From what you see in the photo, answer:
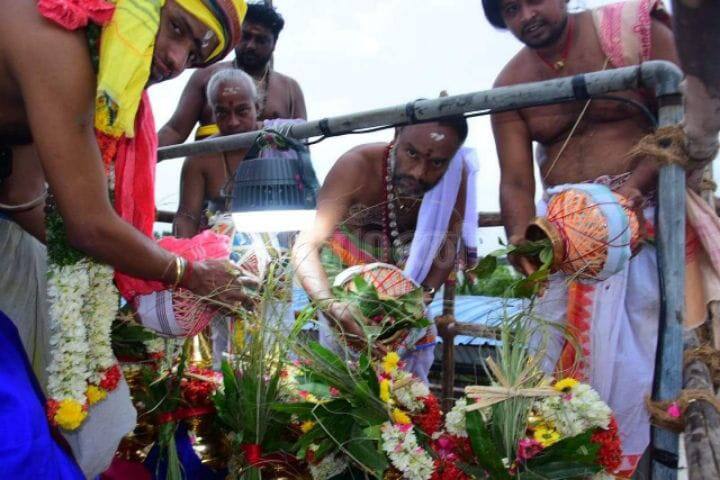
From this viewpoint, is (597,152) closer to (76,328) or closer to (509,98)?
(509,98)

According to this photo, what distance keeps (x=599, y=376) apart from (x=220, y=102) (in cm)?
249

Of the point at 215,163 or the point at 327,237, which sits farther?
the point at 215,163

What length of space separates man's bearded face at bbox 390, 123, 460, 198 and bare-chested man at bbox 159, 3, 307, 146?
1740 millimetres

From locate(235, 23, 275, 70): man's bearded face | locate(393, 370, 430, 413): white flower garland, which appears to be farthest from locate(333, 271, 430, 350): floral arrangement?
locate(235, 23, 275, 70): man's bearded face

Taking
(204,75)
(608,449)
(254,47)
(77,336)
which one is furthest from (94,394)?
(254,47)

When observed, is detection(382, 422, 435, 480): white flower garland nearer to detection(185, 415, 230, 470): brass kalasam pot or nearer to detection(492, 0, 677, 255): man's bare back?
detection(492, 0, 677, 255): man's bare back

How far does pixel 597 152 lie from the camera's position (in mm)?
2367

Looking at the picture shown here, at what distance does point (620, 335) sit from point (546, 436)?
2.22 ft

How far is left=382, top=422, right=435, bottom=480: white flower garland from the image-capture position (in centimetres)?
186

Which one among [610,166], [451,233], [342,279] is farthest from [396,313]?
[610,166]

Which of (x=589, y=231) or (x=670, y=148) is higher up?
(x=670, y=148)

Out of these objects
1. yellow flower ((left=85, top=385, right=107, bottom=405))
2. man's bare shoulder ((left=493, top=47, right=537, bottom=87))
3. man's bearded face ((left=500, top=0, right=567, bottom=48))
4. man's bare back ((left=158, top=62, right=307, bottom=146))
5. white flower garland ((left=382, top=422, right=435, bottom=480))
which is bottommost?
white flower garland ((left=382, top=422, right=435, bottom=480))

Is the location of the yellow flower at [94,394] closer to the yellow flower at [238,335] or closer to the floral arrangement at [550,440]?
the yellow flower at [238,335]

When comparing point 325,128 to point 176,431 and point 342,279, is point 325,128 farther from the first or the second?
point 176,431
